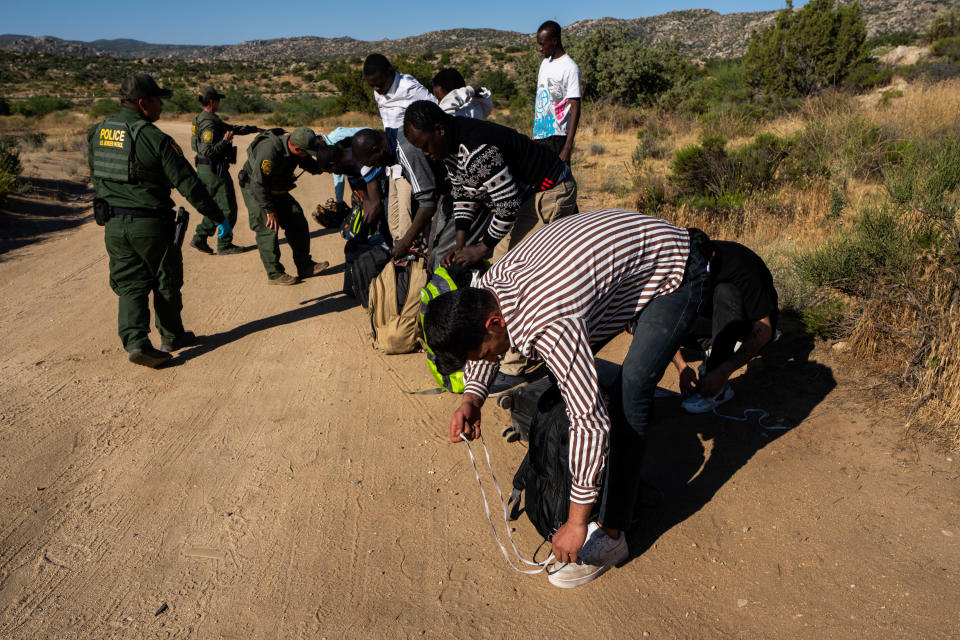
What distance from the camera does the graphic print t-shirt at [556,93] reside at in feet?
19.5

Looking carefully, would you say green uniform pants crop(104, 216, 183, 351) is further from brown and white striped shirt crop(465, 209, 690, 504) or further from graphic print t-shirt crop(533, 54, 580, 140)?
graphic print t-shirt crop(533, 54, 580, 140)

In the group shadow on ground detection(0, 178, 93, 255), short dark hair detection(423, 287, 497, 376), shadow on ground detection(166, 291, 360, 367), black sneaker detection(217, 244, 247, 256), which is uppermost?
short dark hair detection(423, 287, 497, 376)

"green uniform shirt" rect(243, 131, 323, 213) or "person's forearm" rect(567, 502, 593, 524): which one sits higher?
"green uniform shirt" rect(243, 131, 323, 213)

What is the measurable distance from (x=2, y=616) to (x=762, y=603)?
3.20m

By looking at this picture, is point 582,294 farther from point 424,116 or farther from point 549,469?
point 424,116

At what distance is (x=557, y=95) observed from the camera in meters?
6.03

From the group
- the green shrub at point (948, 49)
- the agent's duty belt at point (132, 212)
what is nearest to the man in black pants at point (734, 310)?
the agent's duty belt at point (132, 212)

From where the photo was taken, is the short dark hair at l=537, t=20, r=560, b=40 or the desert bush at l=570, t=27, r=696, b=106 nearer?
the short dark hair at l=537, t=20, r=560, b=40

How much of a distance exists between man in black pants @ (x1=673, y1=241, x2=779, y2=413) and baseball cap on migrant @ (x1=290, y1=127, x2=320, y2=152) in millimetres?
4215

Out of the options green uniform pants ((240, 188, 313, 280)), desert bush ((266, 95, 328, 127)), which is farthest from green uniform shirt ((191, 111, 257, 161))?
desert bush ((266, 95, 328, 127))

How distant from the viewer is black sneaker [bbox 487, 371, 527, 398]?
4.23m

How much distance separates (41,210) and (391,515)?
1103 cm

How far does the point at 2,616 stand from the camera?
259 cm

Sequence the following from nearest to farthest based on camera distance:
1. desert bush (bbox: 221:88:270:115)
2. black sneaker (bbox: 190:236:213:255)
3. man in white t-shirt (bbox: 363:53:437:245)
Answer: man in white t-shirt (bbox: 363:53:437:245) → black sneaker (bbox: 190:236:213:255) → desert bush (bbox: 221:88:270:115)
